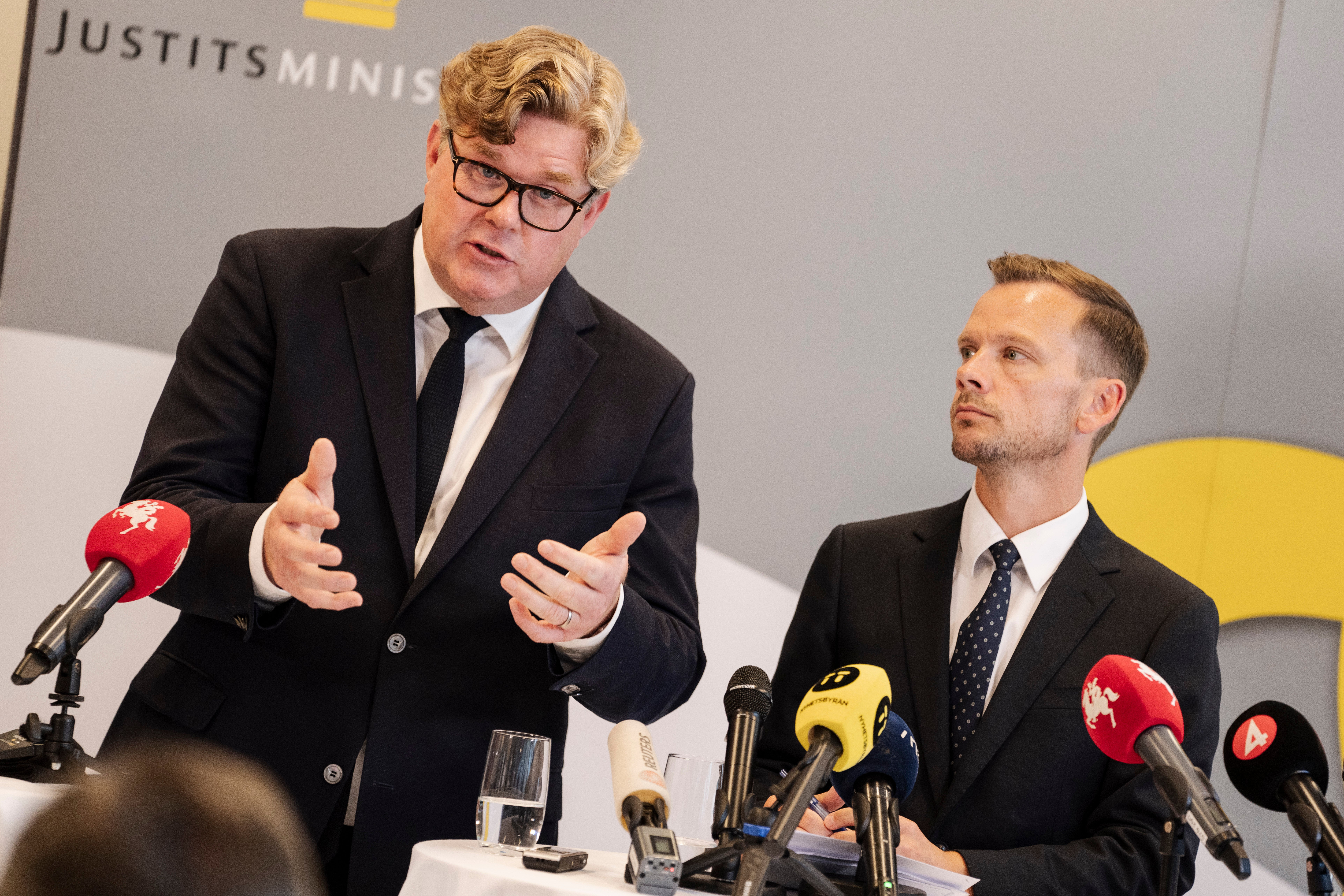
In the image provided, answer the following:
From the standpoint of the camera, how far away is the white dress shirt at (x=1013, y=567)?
2791 mm

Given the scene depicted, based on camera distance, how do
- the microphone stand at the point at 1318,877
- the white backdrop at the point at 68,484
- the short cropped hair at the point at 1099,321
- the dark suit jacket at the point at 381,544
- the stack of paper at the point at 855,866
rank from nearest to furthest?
the microphone stand at the point at 1318,877 < the stack of paper at the point at 855,866 < the dark suit jacket at the point at 381,544 < the short cropped hair at the point at 1099,321 < the white backdrop at the point at 68,484

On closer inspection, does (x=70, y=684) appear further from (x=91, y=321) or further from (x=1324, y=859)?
(x=91, y=321)

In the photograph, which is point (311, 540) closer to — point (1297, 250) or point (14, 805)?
point (14, 805)

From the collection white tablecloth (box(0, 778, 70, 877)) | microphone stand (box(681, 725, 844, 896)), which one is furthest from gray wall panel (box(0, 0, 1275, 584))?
white tablecloth (box(0, 778, 70, 877))

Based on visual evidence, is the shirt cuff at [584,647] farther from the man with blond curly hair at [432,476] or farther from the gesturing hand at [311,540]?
the gesturing hand at [311,540]

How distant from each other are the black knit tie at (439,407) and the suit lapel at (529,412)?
0.18 feet

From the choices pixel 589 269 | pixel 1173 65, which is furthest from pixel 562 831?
pixel 1173 65

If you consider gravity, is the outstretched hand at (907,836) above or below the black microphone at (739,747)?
below

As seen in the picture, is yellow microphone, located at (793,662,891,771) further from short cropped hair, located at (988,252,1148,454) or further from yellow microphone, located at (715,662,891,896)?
short cropped hair, located at (988,252,1148,454)

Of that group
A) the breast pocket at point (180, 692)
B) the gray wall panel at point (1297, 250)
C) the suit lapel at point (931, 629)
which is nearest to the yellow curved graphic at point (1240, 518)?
the gray wall panel at point (1297, 250)

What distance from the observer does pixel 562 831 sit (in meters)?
3.64

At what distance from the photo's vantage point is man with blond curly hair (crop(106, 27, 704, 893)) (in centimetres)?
224

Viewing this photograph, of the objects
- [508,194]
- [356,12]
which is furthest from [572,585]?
[356,12]

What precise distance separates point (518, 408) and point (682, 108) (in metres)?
1.72
